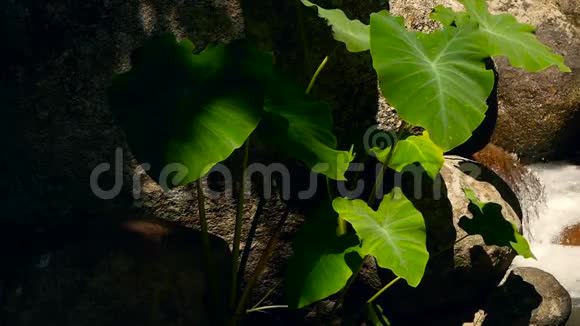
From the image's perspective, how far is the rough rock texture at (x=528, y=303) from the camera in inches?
153

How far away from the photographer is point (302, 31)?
348cm

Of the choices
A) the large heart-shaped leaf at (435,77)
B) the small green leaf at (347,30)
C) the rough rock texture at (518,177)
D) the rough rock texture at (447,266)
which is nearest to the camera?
the large heart-shaped leaf at (435,77)

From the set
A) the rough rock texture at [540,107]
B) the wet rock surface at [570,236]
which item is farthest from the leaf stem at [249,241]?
the rough rock texture at [540,107]

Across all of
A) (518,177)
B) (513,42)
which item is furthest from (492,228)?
(518,177)

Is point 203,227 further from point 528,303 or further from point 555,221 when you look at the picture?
point 555,221

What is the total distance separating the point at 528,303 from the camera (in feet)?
13.0

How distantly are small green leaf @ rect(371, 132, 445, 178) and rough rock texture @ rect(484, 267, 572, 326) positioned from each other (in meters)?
0.81

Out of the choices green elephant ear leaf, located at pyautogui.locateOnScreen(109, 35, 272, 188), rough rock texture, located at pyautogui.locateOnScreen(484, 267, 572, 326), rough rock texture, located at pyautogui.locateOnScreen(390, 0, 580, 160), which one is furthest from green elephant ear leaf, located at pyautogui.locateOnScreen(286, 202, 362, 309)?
rough rock texture, located at pyautogui.locateOnScreen(390, 0, 580, 160)

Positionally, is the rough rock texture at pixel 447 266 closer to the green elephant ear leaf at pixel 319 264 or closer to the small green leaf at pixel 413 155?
the small green leaf at pixel 413 155

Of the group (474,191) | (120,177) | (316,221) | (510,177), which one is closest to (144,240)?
(120,177)

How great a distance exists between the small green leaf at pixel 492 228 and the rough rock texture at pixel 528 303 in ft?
1.53

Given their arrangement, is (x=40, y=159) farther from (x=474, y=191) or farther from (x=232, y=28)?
(x=474, y=191)

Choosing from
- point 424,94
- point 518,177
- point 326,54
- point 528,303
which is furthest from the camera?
point 518,177

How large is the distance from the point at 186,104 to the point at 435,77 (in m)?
0.85
